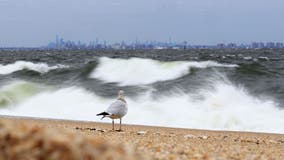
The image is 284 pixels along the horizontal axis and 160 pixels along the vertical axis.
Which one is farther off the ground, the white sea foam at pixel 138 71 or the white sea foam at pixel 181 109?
the white sea foam at pixel 138 71

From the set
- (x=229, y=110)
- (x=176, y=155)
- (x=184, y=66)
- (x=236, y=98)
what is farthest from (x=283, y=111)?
(x=184, y=66)

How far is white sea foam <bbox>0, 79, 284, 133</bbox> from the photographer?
14.3 metres

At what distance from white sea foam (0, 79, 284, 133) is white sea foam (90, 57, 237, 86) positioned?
4457 mm

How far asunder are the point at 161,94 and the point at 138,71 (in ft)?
27.5

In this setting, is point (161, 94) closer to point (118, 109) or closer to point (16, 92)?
point (16, 92)

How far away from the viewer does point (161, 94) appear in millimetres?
19266

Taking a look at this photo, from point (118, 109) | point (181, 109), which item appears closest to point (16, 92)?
point (181, 109)

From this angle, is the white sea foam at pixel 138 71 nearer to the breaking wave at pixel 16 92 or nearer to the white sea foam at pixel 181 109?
the breaking wave at pixel 16 92

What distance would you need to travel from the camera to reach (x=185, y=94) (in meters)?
19.1

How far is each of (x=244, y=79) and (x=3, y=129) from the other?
22343mm

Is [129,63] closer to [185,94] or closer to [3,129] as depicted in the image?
[185,94]

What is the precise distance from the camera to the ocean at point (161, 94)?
1496 cm

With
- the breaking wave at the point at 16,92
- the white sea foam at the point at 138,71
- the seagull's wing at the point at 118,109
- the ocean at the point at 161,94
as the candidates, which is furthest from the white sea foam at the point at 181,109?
the white sea foam at the point at 138,71

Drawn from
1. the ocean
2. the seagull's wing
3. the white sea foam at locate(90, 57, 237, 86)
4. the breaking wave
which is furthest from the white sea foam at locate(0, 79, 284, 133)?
the white sea foam at locate(90, 57, 237, 86)
